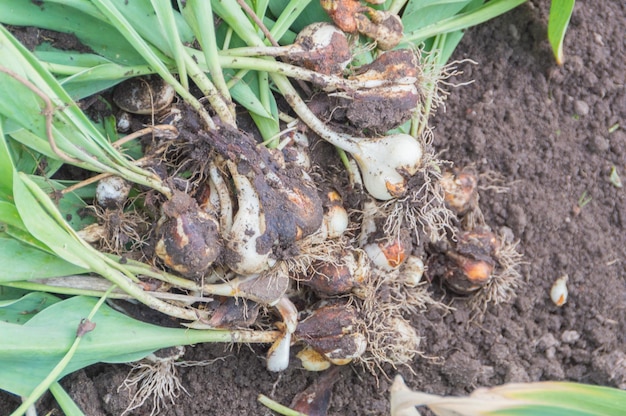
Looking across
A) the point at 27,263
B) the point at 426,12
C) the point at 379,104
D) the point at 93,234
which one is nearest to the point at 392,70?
the point at 379,104

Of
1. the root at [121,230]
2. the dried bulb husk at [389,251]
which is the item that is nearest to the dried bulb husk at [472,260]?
the dried bulb husk at [389,251]

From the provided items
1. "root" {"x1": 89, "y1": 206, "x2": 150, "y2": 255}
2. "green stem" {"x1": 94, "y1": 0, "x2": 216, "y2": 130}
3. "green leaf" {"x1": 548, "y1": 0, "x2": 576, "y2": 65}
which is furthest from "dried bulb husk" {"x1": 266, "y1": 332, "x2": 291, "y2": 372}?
"green leaf" {"x1": 548, "y1": 0, "x2": 576, "y2": 65}

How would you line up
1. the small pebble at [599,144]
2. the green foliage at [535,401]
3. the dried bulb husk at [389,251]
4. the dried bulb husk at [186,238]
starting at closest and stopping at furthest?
the green foliage at [535,401]
the dried bulb husk at [186,238]
the dried bulb husk at [389,251]
the small pebble at [599,144]

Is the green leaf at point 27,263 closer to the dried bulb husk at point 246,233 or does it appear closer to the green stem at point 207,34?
the dried bulb husk at point 246,233

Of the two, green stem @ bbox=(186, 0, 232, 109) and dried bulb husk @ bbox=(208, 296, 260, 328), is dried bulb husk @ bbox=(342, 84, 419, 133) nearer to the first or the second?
green stem @ bbox=(186, 0, 232, 109)

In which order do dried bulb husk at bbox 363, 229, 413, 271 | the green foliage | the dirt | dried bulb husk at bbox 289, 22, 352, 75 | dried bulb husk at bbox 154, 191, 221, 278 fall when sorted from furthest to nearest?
the dirt → dried bulb husk at bbox 363, 229, 413, 271 → dried bulb husk at bbox 289, 22, 352, 75 → dried bulb husk at bbox 154, 191, 221, 278 → the green foliage
